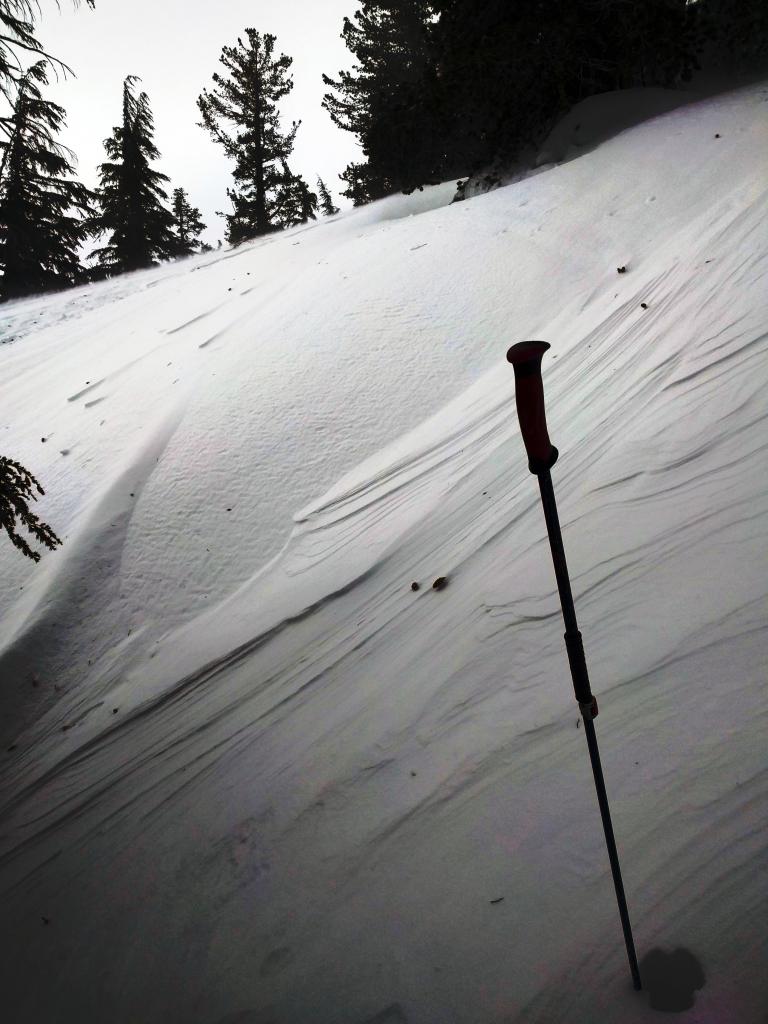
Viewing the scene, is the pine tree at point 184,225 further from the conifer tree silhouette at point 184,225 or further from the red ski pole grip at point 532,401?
the red ski pole grip at point 532,401

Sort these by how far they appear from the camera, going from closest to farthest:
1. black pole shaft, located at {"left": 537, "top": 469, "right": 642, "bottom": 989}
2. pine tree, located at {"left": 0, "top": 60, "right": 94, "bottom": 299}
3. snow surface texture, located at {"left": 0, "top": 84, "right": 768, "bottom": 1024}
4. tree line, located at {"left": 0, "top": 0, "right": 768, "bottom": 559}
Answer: black pole shaft, located at {"left": 537, "top": 469, "right": 642, "bottom": 989}
snow surface texture, located at {"left": 0, "top": 84, "right": 768, "bottom": 1024}
tree line, located at {"left": 0, "top": 0, "right": 768, "bottom": 559}
pine tree, located at {"left": 0, "top": 60, "right": 94, "bottom": 299}

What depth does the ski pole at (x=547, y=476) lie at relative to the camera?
864 millimetres

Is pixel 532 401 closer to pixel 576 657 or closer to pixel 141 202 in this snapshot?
pixel 576 657

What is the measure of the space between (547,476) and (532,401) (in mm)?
143

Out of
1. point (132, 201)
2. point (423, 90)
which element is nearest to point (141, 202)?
point (132, 201)

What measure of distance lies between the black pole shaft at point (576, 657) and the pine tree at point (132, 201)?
19.1 meters

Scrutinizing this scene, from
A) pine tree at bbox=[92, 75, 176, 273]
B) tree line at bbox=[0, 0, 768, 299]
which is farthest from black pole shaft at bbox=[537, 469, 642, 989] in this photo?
pine tree at bbox=[92, 75, 176, 273]

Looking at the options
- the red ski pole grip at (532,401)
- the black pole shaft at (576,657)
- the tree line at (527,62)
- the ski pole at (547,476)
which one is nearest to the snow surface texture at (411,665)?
the black pole shaft at (576,657)

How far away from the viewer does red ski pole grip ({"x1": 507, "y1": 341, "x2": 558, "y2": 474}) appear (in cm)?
86

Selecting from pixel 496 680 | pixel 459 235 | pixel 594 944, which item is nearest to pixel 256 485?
pixel 496 680

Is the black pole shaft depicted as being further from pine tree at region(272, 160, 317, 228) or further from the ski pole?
pine tree at region(272, 160, 317, 228)

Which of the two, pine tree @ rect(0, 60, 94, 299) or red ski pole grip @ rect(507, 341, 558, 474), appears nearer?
red ski pole grip @ rect(507, 341, 558, 474)

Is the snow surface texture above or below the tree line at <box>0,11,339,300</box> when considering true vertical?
below

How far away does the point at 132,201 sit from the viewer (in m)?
16.7
